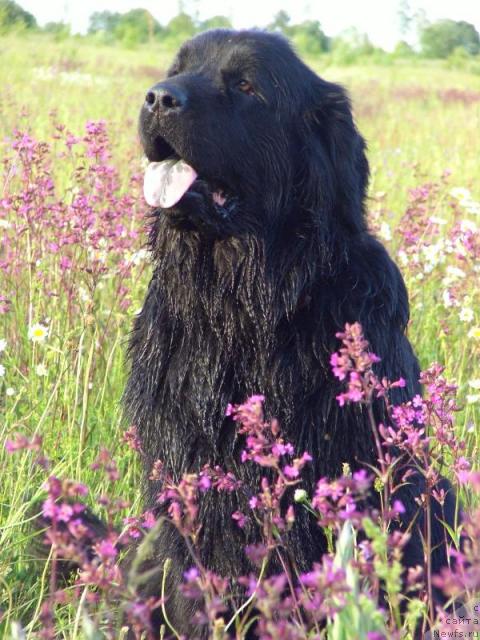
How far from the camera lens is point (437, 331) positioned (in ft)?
14.5

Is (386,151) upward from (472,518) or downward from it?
downward

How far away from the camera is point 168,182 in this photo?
2.63 meters

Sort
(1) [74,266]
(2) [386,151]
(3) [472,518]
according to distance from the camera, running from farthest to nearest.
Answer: (2) [386,151] < (1) [74,266] < (3) [472,518]

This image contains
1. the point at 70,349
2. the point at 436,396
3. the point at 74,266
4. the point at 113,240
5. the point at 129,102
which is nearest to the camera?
the point at 436,396

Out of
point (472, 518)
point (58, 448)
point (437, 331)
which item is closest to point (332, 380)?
point (58, 448)

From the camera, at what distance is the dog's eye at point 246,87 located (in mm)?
2766

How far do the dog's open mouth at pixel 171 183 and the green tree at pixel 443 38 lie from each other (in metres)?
23.5

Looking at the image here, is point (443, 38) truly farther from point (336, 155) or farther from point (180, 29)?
point (336, 155)

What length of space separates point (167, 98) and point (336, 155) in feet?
2.01

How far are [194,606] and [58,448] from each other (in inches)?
36.9

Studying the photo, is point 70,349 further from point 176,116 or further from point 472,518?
point 472,518

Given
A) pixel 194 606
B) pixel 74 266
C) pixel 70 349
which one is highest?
pixel 74 266

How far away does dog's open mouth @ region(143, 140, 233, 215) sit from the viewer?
2.60 m

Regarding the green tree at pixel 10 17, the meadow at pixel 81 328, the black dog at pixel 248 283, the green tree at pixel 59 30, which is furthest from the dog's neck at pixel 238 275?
the green tree at pixel 59 30
